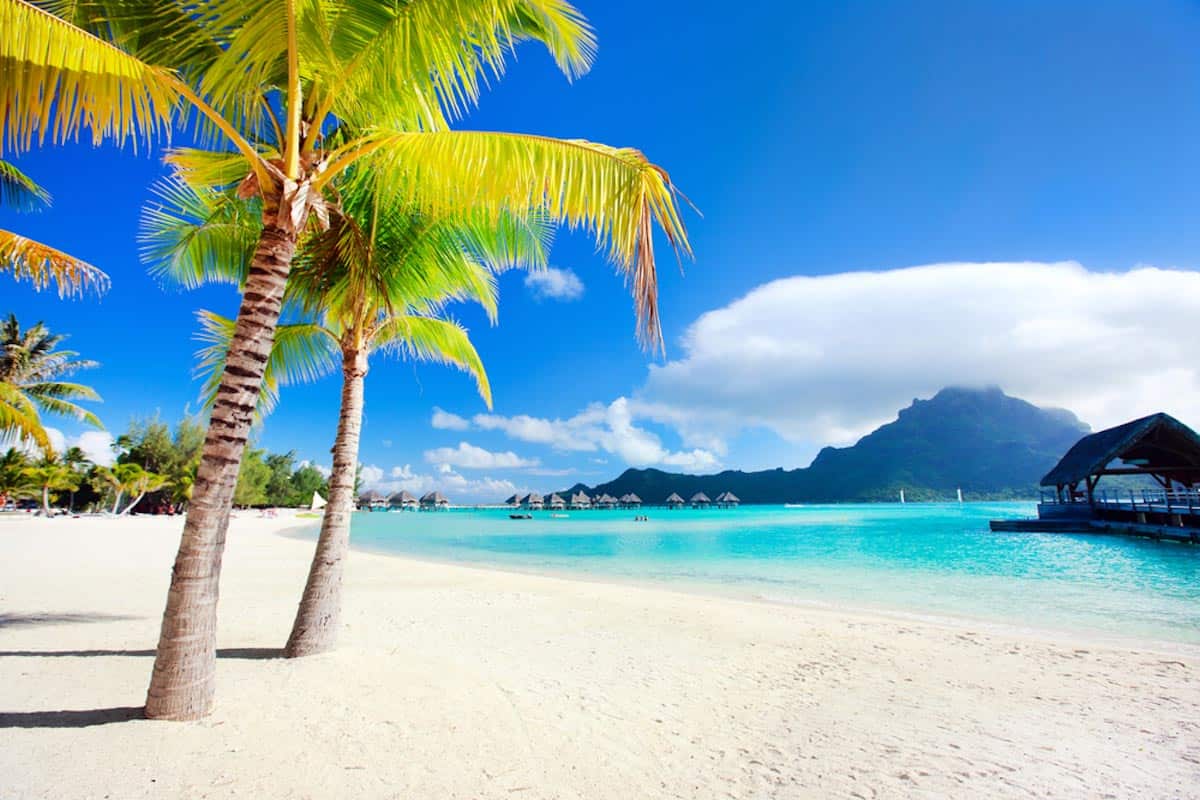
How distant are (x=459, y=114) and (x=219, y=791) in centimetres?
445

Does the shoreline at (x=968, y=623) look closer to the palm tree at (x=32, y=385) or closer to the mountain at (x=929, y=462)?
the palm tree at (x=32, y=385)

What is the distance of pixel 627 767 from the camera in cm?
301

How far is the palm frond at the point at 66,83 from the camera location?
2869 millimetres

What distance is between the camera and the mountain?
123375mm

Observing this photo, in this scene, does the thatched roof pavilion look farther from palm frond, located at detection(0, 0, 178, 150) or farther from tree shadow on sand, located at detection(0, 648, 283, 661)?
palm frond, located at detection(0, 0, 178, 150)

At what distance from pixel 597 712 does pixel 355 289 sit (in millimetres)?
4192

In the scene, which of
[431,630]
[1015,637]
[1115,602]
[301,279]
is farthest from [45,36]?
[1115,602]

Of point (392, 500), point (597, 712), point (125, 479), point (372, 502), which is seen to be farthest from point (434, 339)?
point (372, 502)

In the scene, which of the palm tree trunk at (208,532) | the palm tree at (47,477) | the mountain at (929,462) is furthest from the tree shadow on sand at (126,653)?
the mountain at (929,462)

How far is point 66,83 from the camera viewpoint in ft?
10.3

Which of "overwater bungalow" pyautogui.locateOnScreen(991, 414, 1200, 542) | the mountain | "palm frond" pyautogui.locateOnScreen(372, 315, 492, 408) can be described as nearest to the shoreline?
"palm frond" pyautogui.locateOnScreen(372, 315, 492, 408)

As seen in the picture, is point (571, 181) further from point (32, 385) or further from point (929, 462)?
point (929, 462)

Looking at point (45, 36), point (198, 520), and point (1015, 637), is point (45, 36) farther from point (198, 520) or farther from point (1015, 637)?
point (1015, 637)

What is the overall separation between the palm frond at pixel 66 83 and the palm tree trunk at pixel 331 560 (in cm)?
267
